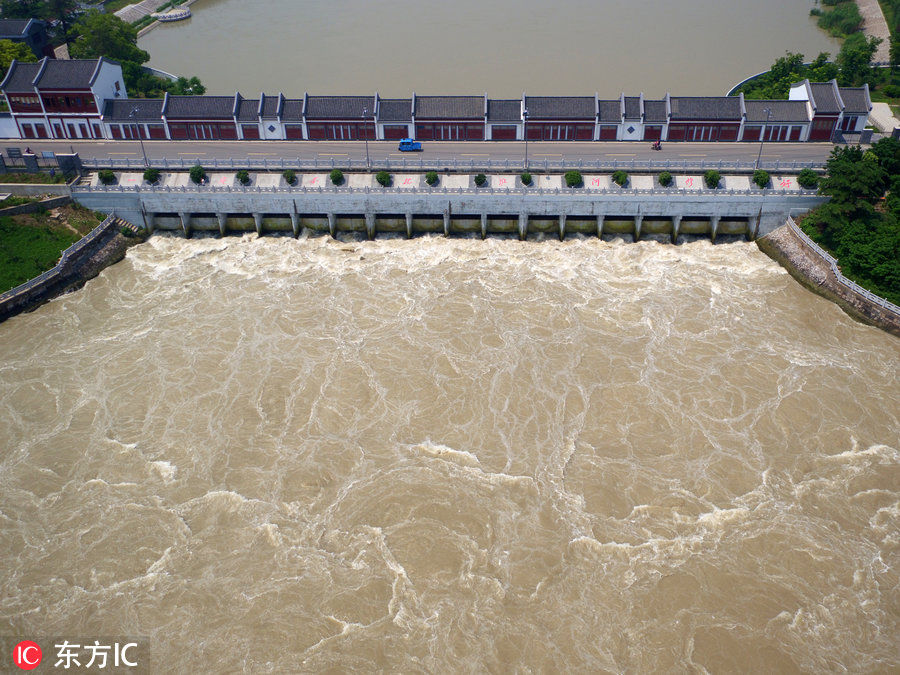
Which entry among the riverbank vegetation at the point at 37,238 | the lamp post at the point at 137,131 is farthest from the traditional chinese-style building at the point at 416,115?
the riverbank vegetation at the point at 37,238

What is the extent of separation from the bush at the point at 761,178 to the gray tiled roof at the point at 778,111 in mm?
11347

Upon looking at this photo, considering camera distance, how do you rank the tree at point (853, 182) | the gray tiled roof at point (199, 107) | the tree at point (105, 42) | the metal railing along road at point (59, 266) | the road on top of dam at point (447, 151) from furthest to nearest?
the tree at point (105, 42) → the gray tiled roof at point (199, 107) → the road on top of dam at point (447, 151) → the tree at point (853, 182) → the metal railing along road at point (59, 266)

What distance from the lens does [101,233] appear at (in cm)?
6309

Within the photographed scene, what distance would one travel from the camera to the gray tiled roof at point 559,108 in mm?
72812

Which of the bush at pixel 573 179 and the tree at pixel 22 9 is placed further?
the tree at pixel 22 9

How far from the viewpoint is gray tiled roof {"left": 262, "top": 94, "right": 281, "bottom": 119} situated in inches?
2933

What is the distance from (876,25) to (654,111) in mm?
70397

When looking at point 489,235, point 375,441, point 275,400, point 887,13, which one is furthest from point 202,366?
point 887,13

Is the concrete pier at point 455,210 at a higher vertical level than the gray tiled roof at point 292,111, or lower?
lower

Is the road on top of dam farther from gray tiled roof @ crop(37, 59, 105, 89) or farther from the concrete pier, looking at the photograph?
gray tiled roof @ crop(37, 59, 105, 89)

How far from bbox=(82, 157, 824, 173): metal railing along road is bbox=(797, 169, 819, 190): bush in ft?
8.89

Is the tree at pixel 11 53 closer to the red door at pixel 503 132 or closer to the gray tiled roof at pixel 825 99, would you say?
the red door at pixel 503 132

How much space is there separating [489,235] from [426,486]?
114 ft

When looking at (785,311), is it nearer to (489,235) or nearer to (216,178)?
(489,235)
